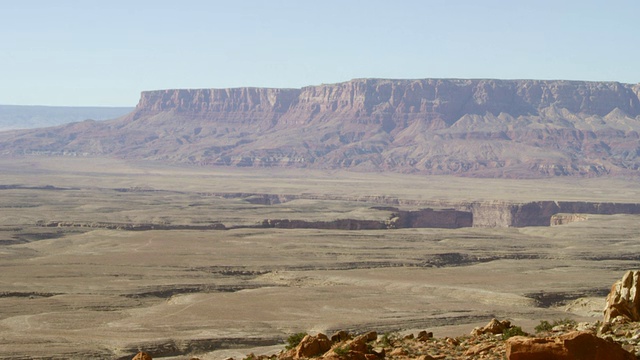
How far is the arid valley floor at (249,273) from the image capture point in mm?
33000

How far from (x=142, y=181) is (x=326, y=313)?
296 feet

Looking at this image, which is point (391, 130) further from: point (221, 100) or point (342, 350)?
point (342, 350)

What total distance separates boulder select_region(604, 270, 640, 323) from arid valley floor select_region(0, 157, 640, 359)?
49.1ft

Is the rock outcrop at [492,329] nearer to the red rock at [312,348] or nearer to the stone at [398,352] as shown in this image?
the stone at [398,352]

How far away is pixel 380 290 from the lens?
43.5 metres

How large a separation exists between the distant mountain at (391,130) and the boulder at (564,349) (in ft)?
429

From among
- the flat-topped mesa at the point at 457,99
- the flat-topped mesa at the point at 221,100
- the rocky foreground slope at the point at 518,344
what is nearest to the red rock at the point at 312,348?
the rocky foreground slope at the point at 518,344

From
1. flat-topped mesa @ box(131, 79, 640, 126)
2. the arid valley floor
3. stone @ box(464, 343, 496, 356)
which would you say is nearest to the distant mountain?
flat-topped mesa @ box(131, 79, 640, 126)

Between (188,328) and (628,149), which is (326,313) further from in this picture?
(628,149)

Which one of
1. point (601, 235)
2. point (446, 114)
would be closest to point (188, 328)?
point (601, 235)

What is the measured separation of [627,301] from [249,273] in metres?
35.5

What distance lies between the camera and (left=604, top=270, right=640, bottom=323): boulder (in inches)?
591

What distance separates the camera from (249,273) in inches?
1957

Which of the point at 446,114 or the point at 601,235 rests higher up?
the point at 446,114
